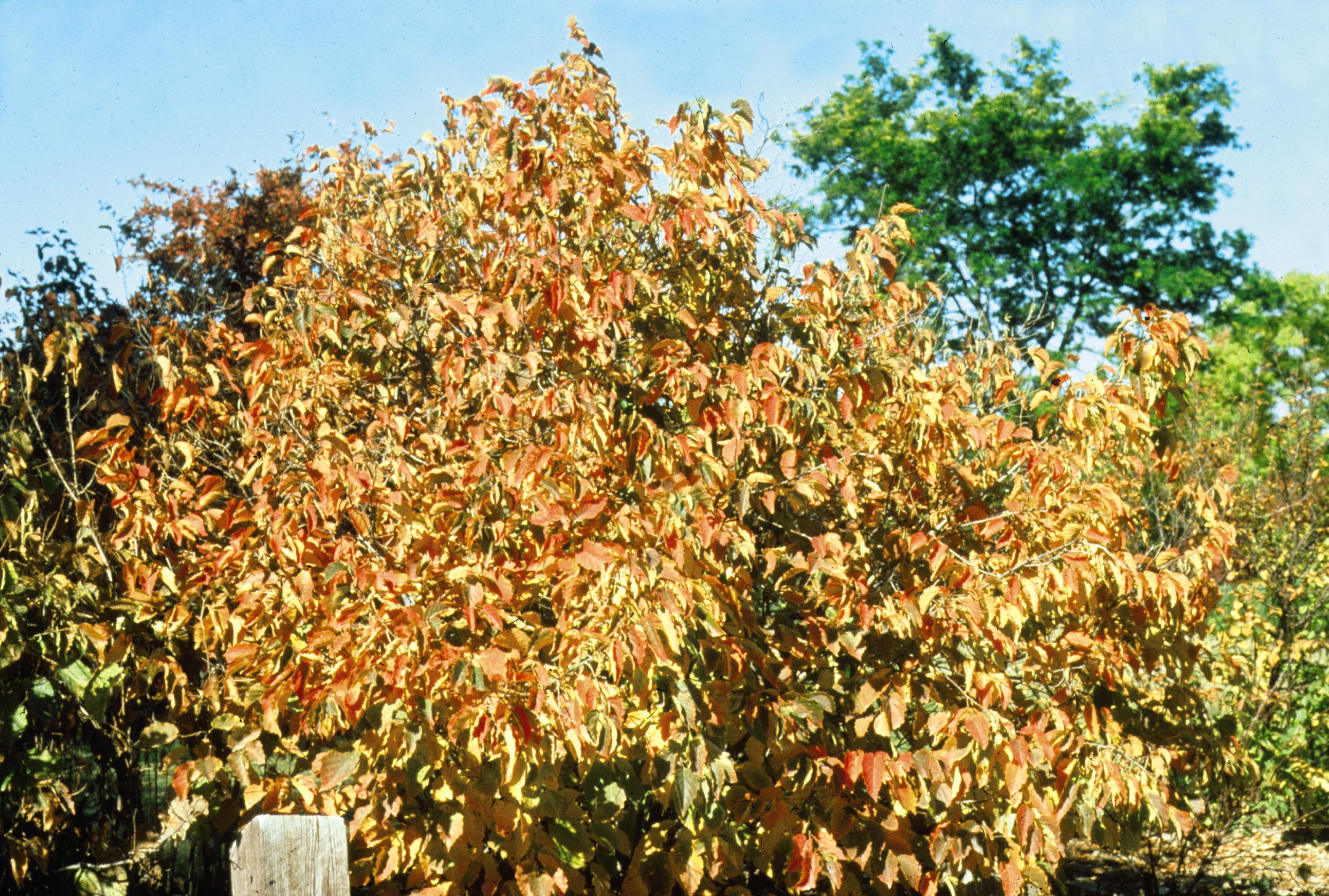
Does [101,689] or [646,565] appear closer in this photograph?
[646,565]

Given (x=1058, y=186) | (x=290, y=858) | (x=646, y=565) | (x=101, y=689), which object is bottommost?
(x=290, y=858)

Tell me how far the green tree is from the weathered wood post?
21.6 meters

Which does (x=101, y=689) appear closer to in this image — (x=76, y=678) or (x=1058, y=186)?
(x=76, y=678)

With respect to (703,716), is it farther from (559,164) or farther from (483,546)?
(559,164)

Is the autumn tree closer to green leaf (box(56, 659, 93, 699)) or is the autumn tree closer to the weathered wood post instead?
green leaf (box(56, 659, 93, 699))

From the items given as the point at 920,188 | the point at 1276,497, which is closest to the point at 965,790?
the point at 1276,497

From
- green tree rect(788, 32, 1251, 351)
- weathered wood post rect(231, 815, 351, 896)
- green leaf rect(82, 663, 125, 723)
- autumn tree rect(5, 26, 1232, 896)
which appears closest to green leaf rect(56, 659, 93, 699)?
green leaf rect(82, 663, 125, 723)

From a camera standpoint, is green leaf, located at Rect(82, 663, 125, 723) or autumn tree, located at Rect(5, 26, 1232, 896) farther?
green leaf, located at Rect(82, 663, 125, 723)

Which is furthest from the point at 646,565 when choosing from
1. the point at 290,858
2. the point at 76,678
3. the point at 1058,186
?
the point at 1058,186

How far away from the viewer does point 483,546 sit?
2.99m

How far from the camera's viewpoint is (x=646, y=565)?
2.50m

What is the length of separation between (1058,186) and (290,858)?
23.6 m

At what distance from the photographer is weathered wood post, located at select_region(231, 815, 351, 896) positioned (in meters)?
1.83

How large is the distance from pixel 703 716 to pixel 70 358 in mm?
2084
